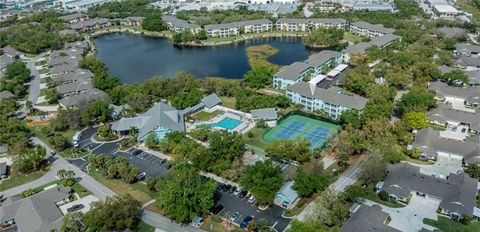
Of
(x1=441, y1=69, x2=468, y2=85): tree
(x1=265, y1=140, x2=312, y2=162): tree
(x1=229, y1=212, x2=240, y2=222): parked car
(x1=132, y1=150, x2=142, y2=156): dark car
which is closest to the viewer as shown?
(x1=229, y1=212, x2=240, y2=222): parked car

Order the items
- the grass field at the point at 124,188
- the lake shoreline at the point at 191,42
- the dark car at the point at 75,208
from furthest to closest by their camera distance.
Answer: the lake shoreline at the point at 191,42
the grass field at the point at 124,188
the dark car at the point at 75,208

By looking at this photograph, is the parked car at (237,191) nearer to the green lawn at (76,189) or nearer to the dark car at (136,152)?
the dark car at (136,152)

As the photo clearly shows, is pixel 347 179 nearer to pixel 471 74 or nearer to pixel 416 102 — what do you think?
pixel 416 102

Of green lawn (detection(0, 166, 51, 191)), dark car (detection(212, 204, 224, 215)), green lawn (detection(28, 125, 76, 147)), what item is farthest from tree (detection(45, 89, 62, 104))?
dark car (detection(212, 204, 224, 215))

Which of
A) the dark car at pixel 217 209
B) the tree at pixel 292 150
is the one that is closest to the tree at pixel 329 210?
the tree at pixel 292 150

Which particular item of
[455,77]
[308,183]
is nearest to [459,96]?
[455,77]

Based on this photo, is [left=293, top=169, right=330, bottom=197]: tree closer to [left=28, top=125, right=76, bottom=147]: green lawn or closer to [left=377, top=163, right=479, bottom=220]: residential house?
[left=377, top=163, right=479, bottom=220]: residential house
